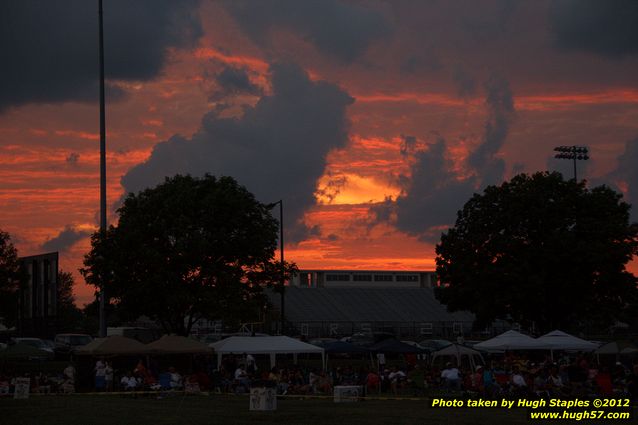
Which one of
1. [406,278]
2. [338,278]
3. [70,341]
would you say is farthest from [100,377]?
[406,278]

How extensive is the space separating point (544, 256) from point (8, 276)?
34949 millimetres

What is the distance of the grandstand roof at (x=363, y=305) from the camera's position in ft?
318

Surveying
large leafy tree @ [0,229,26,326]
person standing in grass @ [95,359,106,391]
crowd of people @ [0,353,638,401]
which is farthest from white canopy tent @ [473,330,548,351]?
large leafy tree @ [0,229,26,326]

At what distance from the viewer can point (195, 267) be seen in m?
53.6

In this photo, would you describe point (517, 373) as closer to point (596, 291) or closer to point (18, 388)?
point (18, 388)

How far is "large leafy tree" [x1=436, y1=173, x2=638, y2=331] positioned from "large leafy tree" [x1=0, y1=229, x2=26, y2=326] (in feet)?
92.7

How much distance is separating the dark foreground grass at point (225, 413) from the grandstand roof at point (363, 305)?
59692 mm

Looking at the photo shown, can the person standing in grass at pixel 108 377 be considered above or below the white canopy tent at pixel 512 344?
below

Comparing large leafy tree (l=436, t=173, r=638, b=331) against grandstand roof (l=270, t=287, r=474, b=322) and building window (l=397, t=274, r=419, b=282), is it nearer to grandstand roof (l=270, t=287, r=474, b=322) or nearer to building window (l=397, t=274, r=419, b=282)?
grandstand roof (l=270, t=287, r=474, b=322)

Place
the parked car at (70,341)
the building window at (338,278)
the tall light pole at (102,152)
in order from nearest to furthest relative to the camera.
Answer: the tall light pole at (102,152) → the parked car at (70,341) → the building window at (338,278)

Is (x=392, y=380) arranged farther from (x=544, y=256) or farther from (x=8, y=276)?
(x=8, y=276)

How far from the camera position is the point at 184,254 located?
52688 millimetres

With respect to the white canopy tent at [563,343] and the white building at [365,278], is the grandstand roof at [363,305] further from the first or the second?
the white canopy tent at [563,343]

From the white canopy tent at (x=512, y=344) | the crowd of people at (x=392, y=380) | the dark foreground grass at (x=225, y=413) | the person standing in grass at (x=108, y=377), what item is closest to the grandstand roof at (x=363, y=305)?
the crowd of people at (x=392, y=380)
